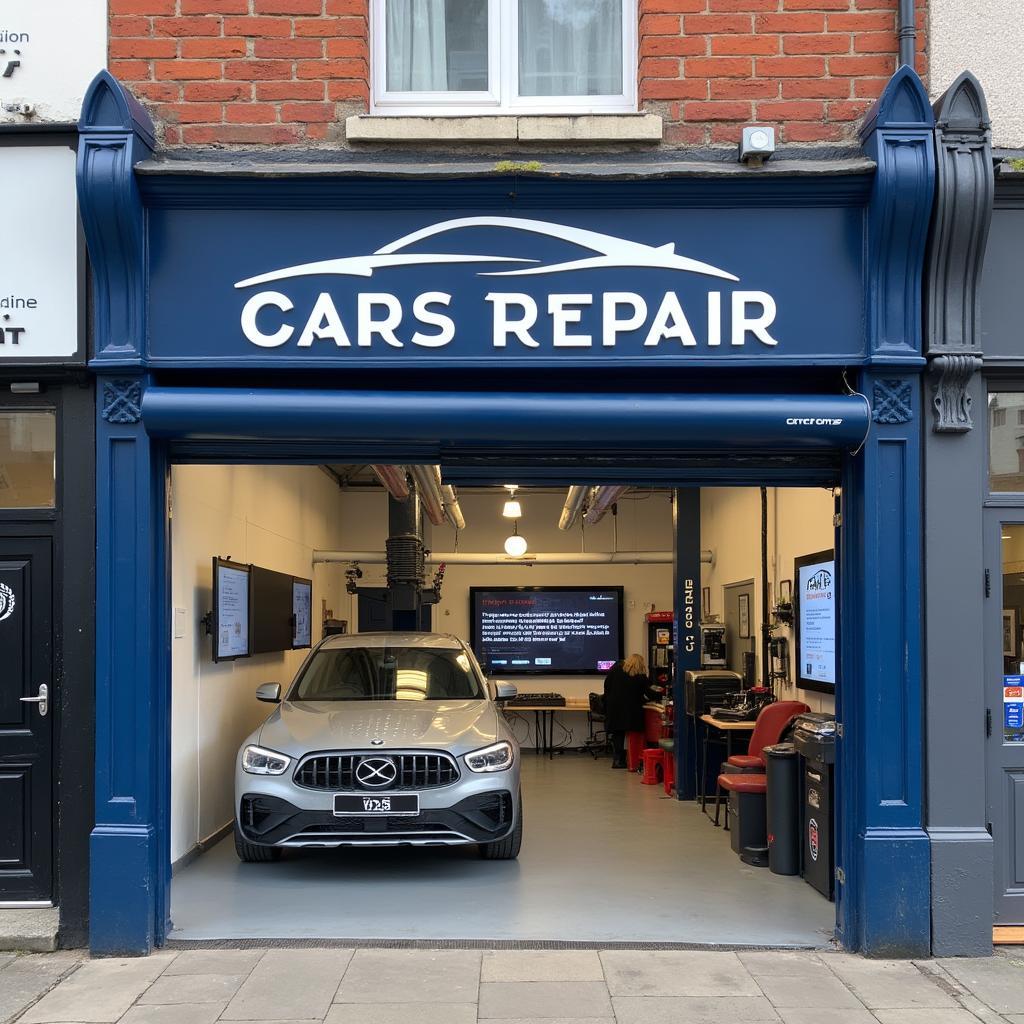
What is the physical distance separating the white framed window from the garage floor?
4754 millimetres

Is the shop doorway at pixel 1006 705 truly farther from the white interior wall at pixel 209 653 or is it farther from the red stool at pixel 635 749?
the red stool at pixel 635 749

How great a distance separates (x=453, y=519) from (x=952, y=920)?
1099cm

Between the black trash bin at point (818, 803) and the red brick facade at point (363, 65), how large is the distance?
3.80 meters

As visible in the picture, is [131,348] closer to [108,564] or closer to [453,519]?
[108,564]

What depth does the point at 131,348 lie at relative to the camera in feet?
20.9

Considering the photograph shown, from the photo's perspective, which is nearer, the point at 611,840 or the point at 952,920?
the point at 952,920

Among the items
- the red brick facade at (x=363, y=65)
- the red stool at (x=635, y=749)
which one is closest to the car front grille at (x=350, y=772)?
the red brick facade at (x=363, y=65)

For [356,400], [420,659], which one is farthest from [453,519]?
[356,400]

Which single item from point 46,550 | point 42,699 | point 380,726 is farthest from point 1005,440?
point 42,699

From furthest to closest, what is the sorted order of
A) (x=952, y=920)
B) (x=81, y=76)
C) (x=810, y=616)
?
(x=810, y=616) < (x=81, y=76) < (x=952, y=920)

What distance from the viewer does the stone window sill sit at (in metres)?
6.48

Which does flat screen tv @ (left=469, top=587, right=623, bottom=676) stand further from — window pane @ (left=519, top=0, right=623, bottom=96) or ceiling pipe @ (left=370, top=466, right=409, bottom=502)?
window pane @ (left=519, top=0, right=623, bottom=96)

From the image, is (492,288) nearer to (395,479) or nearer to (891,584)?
(891,584)

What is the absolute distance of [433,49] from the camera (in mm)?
7020
